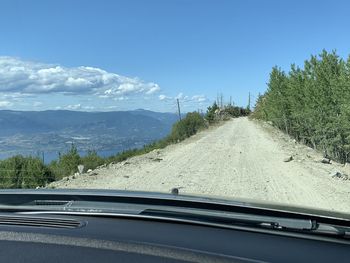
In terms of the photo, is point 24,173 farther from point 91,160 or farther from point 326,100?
point 326,100

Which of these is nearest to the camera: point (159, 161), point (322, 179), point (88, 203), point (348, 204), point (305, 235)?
point (305, 235)

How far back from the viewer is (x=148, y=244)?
1680 millimetres

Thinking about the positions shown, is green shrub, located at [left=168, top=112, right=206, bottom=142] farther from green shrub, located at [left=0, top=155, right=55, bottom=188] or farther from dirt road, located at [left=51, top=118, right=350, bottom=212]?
dirt road, located at [left=51, top=118, right=350, bottom=212]

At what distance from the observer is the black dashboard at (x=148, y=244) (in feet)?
5.35

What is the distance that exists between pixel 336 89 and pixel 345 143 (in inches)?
191

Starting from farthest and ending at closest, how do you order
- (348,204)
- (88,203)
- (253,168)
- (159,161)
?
(159,161), (253,168), (348,204), (88,203)

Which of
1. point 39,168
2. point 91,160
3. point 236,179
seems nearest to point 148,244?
point 236,179

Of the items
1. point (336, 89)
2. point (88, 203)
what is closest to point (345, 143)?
point (336, 89)

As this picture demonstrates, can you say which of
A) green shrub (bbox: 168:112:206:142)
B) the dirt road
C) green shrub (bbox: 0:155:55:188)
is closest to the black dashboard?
the dirt road

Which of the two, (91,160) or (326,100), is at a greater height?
(326,100)

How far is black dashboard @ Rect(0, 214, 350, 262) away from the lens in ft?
5.35

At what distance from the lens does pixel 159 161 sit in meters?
28.5

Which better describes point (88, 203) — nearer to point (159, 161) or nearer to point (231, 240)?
point (231, 240)

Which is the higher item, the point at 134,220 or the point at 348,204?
the point at 134,220
